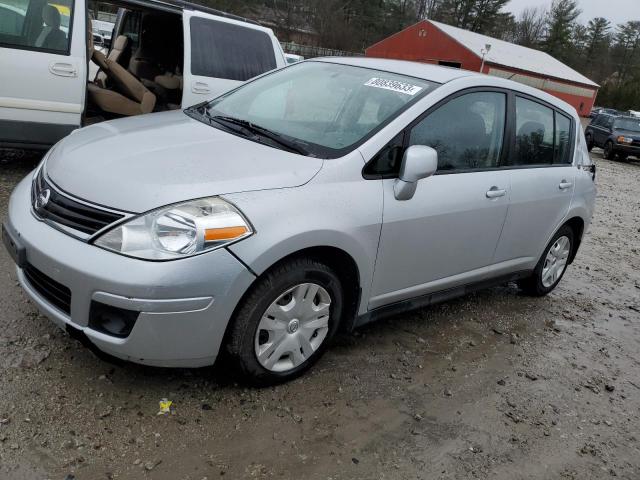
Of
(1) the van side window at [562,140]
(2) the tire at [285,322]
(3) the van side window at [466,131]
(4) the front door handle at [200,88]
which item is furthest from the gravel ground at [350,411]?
(4) the front door handle at [200,88]

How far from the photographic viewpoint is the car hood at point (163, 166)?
2.59 meters

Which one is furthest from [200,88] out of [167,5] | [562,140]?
[562,140]

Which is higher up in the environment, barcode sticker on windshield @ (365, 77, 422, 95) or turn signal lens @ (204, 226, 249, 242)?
barcode sticker on windshield @ (365, 77, 422, 95)

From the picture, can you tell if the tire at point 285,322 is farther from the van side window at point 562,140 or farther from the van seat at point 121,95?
the van seat at point 121,95

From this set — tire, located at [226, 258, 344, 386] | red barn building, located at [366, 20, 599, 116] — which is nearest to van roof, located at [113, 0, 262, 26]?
tire, located at [226, 258, 344, 386]

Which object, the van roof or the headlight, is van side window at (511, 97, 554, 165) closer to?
the headlight

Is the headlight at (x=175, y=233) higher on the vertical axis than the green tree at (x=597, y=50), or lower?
lower

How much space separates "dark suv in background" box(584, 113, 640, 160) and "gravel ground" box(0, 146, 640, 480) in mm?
18184

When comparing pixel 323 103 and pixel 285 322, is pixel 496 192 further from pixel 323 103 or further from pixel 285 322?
pixel 285 322

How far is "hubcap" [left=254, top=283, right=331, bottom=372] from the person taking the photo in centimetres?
285

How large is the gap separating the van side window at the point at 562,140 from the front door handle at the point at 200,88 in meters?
3.60

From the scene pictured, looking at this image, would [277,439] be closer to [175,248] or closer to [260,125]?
[175,248]

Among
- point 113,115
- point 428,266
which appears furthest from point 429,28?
point 428,266

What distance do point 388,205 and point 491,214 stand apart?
1.01m
